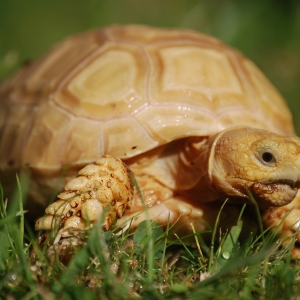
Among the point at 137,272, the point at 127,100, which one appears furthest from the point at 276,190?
the point at 127,100

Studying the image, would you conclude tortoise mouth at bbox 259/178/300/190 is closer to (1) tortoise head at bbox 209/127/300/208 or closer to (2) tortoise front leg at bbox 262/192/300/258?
(1) tortoise head at bbox 209/127/300/208

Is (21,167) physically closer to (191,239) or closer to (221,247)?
(191,239)

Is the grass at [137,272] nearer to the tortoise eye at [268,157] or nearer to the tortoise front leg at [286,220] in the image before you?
the tortoise front leg at [286,220]

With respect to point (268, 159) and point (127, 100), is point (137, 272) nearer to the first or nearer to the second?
point (268, 159)

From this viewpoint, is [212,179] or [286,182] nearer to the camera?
[286,182]

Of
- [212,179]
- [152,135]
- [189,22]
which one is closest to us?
[212,179]

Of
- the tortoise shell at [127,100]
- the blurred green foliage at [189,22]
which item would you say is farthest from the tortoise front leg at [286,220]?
the blurred green foliage at [189,22]

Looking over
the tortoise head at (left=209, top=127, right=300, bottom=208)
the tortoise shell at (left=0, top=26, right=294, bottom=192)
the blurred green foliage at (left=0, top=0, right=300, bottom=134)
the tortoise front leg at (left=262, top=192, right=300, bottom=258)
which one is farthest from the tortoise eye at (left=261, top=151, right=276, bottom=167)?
the blurred green foliage at (left=0, top=0, right=300, bottom=134)
